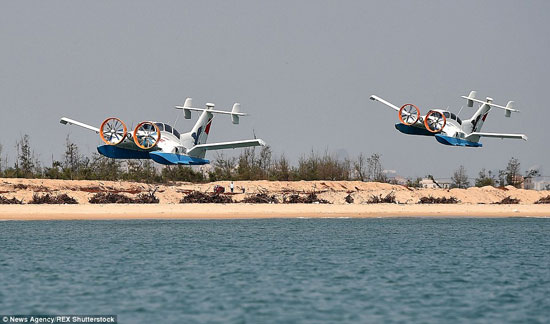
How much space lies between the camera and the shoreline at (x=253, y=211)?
56.4 m

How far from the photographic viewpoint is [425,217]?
6009 centimetres

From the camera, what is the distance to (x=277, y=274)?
29375 mm

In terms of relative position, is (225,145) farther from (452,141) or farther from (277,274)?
(277,274)

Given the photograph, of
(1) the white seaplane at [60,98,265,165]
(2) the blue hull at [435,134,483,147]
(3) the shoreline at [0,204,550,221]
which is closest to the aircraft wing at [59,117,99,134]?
(1) the white seaplane at [60,98,265,165]

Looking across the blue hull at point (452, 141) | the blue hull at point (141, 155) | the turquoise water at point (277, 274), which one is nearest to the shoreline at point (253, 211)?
the turquoise water at point (277, 274)

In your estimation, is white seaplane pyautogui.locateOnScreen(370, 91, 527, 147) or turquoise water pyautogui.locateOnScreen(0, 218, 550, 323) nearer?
turquoise water pyautogui.locateOnScreen(0, 218, 550, 323)

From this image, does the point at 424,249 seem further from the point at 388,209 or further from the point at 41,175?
the point at 41,175

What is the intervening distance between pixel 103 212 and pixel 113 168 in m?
35.1

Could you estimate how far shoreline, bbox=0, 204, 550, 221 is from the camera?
56.4 metres

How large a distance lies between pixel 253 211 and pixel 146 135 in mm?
17697

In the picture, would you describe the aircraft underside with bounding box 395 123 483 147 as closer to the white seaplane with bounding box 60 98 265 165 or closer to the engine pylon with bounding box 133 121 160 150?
the white seaplane with bounding box 60 98 265 165

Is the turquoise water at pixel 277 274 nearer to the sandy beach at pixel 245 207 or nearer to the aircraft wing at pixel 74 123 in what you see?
the sandy beach at pixel 245 207

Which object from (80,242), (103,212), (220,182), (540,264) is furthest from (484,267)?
(220,182)

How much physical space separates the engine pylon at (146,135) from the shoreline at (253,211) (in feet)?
46.2
